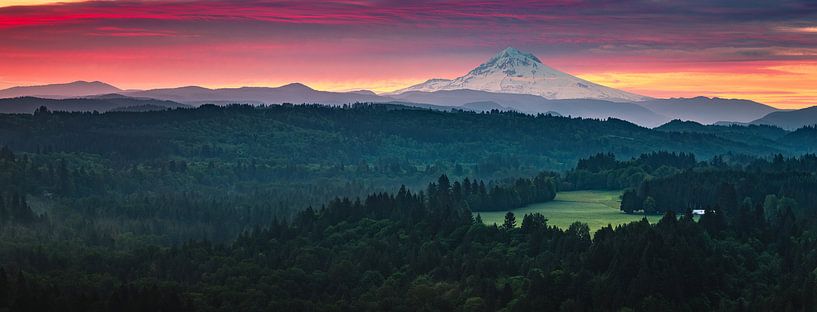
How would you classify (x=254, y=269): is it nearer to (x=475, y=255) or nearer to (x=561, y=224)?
(x=475, y=255)

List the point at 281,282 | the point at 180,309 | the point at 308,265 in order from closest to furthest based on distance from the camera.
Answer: the point at 180,309, the point at 281,282, the point at 308,265

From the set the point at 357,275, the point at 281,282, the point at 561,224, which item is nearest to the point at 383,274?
the point at 357,275

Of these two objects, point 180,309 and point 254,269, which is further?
point 254,269

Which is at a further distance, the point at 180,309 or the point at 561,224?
the point at 561,224

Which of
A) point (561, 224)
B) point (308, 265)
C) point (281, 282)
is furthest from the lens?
point (561, 224)

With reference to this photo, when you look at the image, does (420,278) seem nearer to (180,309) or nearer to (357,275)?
(357,275)

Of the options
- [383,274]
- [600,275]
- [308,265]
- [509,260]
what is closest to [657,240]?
[600,275]

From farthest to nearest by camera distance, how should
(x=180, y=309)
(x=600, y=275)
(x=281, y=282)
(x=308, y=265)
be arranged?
(x=308, y=265) → (x=281, y=282) → (x=600, y=275) → (x=180, y=309)

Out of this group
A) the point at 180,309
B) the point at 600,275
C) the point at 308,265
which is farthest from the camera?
the point at 308,265
